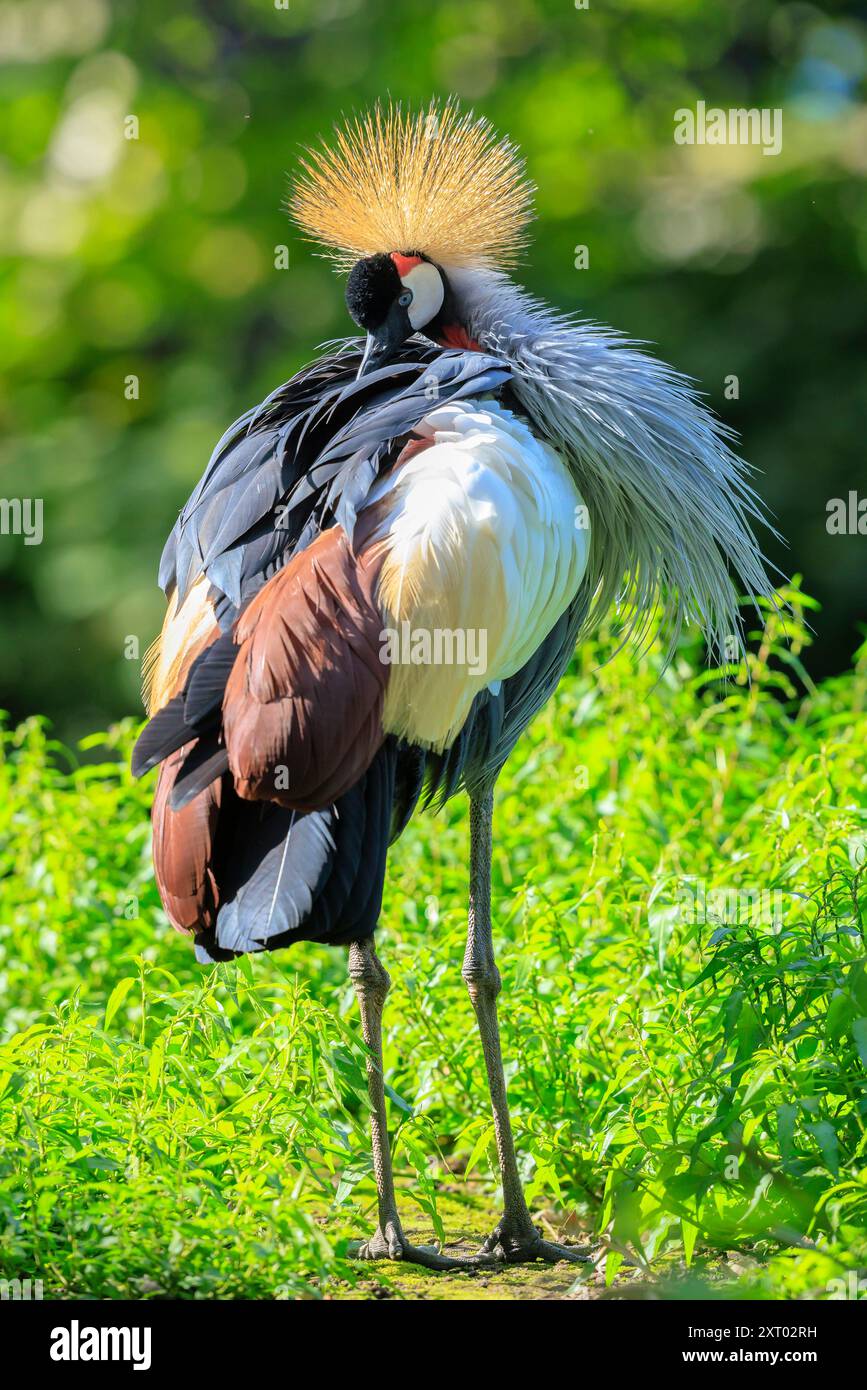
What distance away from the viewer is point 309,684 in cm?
227

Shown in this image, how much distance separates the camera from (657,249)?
21.1 feet

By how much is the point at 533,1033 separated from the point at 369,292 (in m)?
1.35

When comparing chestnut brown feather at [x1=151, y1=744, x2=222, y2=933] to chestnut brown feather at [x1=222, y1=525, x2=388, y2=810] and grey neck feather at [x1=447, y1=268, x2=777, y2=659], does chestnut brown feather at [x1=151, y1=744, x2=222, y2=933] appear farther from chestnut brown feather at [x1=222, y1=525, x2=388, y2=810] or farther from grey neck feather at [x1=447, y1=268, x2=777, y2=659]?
grey neck feather at [x1=447, y1=268, x2=777, y2=659]

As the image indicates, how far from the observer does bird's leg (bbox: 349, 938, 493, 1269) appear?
264cm

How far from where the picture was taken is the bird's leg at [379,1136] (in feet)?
8.66

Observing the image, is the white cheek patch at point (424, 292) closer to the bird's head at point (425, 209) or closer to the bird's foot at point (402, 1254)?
the bird's head at point (425, 209)

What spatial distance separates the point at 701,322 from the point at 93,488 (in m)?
2.42

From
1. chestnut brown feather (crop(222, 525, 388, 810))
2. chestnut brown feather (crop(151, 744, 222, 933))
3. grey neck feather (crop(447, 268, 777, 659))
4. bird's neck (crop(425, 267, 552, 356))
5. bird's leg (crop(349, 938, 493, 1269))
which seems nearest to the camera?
chestnut brown feather (crop(222, 525, 388, 810))

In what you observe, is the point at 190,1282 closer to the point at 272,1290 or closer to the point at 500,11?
the point at 272,1290

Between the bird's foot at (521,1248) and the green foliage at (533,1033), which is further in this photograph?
the bird's foot at (521,1248)

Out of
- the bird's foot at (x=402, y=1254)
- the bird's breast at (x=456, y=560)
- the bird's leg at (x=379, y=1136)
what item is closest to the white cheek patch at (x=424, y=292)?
the bird's breast at (x=456, y=560)

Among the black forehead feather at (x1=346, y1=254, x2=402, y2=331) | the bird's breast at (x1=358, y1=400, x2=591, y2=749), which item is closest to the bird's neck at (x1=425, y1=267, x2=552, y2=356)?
the black forehead feather at (x1=346, y1=254, x2=402, y2=331)

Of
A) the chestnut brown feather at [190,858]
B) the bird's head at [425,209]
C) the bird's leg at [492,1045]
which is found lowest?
the bird's leg at [492,1045]

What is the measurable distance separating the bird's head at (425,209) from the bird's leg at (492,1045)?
0.93 metres
